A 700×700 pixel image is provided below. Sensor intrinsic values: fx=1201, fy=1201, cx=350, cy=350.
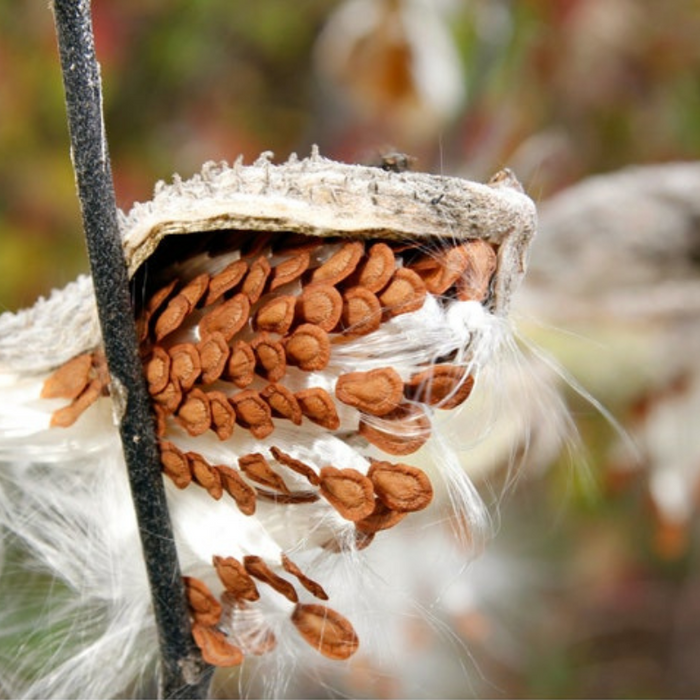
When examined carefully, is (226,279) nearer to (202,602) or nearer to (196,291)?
(196,291)

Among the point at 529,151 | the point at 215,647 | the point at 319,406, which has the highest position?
the point at 529,151

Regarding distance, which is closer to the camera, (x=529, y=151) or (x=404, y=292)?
(x=404, y=292)

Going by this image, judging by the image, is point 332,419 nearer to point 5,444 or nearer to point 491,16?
point 5,444

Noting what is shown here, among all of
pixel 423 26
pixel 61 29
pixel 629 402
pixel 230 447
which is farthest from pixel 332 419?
pixel 423 26

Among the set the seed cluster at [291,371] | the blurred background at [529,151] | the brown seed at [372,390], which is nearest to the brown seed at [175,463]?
the seed cluster at [291,371]

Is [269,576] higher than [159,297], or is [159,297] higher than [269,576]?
[159,297]

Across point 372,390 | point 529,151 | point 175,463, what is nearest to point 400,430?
point 372,390

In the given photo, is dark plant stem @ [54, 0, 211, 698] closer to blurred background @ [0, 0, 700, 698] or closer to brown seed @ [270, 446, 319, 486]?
brown seed @ [270, 446, 319, 486]
